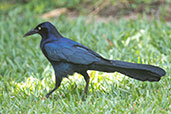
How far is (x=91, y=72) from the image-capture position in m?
5.09

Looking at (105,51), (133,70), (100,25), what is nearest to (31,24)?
(100,25)

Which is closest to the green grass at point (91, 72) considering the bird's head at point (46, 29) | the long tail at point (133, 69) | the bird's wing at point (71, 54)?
the long tail at point (133, 69)

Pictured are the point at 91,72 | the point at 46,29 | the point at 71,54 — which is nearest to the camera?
the point at 71,54

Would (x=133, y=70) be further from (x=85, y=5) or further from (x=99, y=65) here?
(x=85, y=5)

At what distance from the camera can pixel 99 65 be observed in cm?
388

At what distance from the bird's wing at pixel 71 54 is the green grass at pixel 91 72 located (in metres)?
0.49

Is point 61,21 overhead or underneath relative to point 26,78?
overhead

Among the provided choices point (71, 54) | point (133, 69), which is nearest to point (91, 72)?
point (71, 54)

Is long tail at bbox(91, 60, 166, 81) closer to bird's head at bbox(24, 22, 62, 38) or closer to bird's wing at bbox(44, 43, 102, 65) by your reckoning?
bird's wing at bbox(44, 43, 102, 65)

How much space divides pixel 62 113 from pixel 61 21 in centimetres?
462

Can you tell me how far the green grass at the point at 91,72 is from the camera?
12.3 ft

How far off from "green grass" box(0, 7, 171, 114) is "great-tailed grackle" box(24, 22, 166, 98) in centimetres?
28

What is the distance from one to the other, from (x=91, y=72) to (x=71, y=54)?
4.00 ft

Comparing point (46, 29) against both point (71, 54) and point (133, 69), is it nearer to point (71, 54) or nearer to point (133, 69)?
point (71, 54)
